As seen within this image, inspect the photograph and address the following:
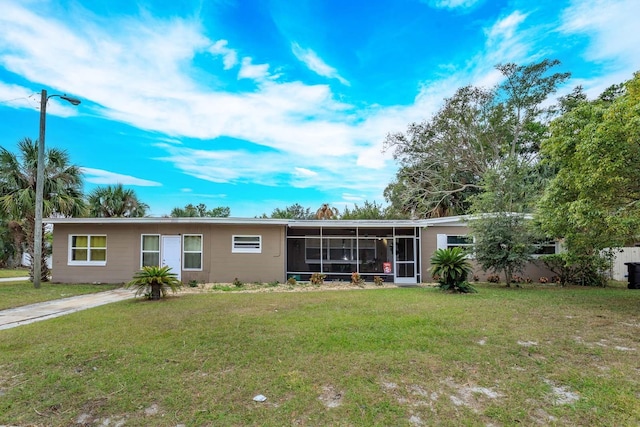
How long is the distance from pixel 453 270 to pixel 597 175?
195 inches

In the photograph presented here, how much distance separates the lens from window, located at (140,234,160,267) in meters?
13.8

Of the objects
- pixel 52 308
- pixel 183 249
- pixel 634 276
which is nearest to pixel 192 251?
pixel 183 249

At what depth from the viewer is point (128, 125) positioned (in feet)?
55.6

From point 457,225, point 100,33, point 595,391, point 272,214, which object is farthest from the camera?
point 272,214

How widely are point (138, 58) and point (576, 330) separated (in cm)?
1367

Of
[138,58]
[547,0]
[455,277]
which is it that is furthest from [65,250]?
[547,0]

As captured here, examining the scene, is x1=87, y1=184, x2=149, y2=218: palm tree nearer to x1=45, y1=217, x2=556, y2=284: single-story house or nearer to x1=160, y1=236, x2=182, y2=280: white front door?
x1=45, y1=217, x2=556, y2=284: single-story house

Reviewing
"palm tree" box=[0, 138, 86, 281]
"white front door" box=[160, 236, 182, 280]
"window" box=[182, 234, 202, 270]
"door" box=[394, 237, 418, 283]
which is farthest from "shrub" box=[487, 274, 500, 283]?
"palm tree" box=[0, 138, 86, 281]

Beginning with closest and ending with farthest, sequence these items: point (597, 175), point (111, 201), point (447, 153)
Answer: point (597, 175), point (111, 201), point (447, 153)

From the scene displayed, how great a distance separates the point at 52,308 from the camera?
8.23m

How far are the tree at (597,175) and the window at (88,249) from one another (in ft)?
50.4

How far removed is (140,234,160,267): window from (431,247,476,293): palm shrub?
1062 centimetres

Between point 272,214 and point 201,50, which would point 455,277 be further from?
point 272,214

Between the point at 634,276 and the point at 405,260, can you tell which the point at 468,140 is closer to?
the point at 405,260
